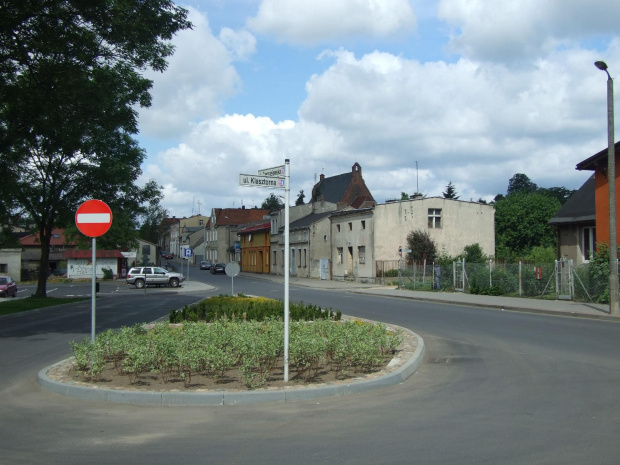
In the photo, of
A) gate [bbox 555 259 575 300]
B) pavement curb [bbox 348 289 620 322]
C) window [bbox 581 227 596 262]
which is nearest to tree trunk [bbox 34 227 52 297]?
pavement curb [bbox 348 289 620 322]

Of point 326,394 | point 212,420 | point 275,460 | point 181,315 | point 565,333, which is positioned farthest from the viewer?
point 181,315

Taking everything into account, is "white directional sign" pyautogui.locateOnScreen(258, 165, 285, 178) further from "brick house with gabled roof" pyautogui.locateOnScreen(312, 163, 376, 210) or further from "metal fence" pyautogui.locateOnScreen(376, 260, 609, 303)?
"brick house with gabled roof" pyautogui.locateOnScreen(312, 163, 376, 210)

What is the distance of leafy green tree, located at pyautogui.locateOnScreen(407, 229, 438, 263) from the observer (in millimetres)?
46750

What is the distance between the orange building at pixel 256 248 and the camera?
7381 centimetres

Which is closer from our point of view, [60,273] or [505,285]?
[505,285]

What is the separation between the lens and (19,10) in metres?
13.2

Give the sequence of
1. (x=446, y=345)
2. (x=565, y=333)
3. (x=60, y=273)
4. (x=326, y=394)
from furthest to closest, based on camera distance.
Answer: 1. (x=60, y=273)
2. (x=565, y=333)
3. (x=446, y=345)
4. (x=326, y=394)

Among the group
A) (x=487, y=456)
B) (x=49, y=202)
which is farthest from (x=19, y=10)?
(x=49, y=202)

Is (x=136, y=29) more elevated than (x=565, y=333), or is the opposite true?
(x=136, y=29)

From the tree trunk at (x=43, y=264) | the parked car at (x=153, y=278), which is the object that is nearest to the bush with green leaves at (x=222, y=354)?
the tree trunk at (x=43, y=264)

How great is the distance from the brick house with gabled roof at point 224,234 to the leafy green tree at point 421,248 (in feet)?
145

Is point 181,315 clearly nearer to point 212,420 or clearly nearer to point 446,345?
point 446,345

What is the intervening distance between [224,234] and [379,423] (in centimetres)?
9558

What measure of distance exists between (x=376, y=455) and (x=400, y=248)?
4061 centimetres
